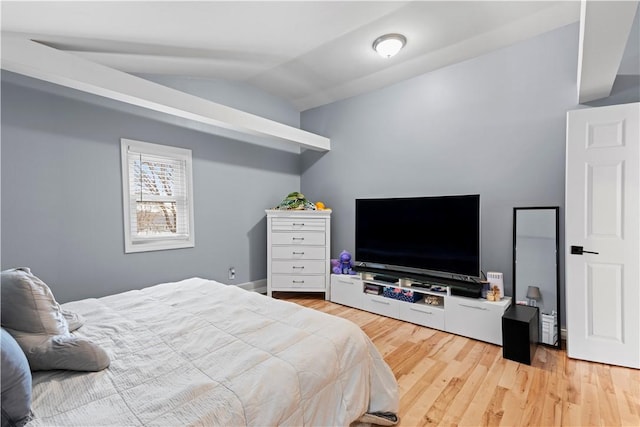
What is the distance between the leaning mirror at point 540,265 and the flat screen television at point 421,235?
401 millimetres

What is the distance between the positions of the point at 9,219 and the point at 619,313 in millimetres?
4884

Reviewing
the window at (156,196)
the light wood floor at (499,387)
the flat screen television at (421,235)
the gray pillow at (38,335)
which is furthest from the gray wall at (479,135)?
the gray pillow at (38,335)

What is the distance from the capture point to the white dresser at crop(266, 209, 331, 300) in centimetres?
398

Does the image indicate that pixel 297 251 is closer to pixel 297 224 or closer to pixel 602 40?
pixel 297 224

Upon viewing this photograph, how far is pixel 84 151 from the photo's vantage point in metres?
2.83

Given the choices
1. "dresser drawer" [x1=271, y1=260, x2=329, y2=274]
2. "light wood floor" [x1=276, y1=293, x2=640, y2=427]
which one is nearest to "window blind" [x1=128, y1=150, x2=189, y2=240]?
"dresser drawer" [x1=271, y1=260, x2=329, y2=274]

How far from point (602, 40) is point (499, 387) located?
225 centimetres

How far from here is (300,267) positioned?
398cm

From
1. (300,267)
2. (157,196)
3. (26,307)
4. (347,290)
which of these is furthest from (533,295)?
(157,196)

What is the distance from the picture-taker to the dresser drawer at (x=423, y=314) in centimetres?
300

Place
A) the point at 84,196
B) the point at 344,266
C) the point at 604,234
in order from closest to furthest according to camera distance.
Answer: the point at 604,234 → the point at 84,196 → the point at 344,266

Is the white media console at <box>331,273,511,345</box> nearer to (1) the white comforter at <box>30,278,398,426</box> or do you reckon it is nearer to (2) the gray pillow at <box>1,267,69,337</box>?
(1) the white comforter at <box>30,278,398,426</box>

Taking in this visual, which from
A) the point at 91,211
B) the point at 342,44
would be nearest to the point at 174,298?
the point at 91,211

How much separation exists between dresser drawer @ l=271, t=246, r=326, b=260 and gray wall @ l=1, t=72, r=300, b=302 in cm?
63
